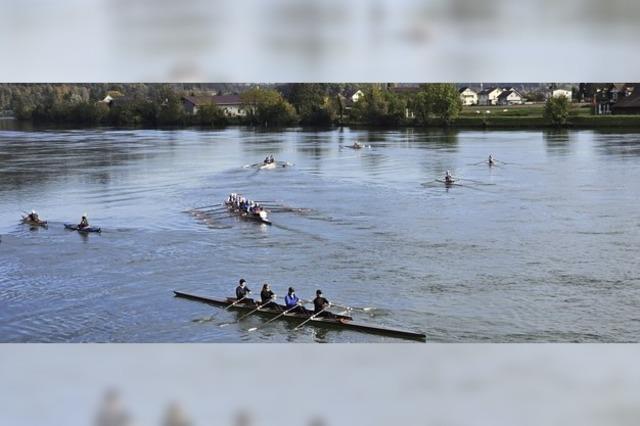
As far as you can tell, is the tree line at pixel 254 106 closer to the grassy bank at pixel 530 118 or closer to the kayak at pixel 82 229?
the grassy bank at pixel 530 118

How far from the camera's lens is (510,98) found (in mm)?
4684

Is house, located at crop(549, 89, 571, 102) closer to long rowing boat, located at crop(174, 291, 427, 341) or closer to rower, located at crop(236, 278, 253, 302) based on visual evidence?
long rowing boat, located at crop(174, 291, 427, 341)

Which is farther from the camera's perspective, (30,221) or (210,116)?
(30,221)

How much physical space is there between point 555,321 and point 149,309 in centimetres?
295

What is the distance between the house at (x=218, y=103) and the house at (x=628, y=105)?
239cm

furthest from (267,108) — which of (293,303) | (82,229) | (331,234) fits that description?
(331,234)

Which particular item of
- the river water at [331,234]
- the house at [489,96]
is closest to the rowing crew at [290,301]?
the river water at [331,234]

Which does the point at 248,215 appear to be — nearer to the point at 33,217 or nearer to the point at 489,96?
the point at 33,217

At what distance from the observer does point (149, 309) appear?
18.9 feet

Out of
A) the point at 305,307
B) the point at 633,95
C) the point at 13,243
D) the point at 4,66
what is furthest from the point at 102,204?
the point at 633,95

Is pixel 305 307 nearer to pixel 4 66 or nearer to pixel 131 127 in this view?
pixel 131 127

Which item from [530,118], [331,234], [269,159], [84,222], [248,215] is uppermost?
[530,118]

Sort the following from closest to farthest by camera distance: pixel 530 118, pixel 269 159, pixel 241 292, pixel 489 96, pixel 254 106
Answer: pixel 489 96
pixel 254 106
pixel 530 118
pixel 241 292
pixel 269 159

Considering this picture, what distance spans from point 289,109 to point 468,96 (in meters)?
1.19
